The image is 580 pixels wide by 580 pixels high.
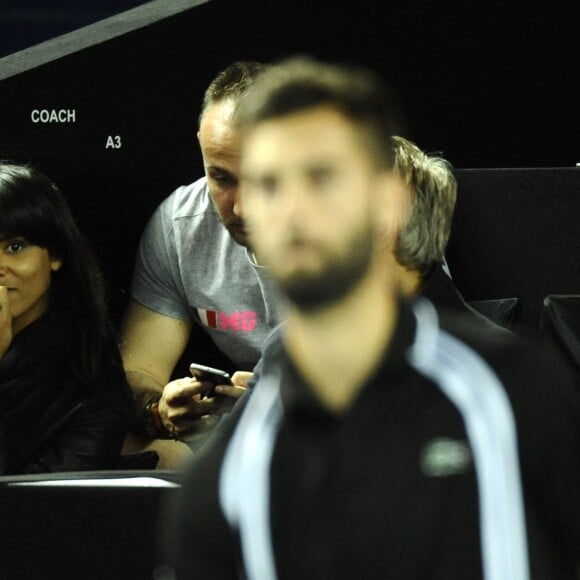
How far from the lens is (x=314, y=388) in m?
0.93

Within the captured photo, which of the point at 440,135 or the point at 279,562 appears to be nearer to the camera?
the point at 279,562

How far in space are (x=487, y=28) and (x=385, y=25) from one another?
241 mm

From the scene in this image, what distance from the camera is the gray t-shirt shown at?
288 centimetres

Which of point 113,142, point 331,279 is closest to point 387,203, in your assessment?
point 331,279

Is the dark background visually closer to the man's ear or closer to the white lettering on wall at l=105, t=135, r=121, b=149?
the white lettering on wall at l=105, t=135, r=121, b=149

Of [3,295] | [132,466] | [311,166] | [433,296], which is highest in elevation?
[311,166]

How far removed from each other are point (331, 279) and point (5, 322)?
1.79 metres

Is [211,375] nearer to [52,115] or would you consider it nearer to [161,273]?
[161,273]

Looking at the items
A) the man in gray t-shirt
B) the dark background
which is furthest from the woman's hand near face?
the dark background

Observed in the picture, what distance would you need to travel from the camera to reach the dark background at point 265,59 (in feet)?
9.89

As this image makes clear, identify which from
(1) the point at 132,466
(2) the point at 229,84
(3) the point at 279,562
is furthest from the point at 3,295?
(3) the point at 279,562

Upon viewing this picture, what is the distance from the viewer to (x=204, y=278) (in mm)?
2938

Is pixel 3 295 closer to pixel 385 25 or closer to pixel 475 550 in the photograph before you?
pixel 385 25

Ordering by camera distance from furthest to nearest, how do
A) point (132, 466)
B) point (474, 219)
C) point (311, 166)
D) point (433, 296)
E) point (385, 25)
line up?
point (385, 25) → point (474, 219) → point (132, 466) → point (433, 296) → point (311, 166)
